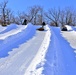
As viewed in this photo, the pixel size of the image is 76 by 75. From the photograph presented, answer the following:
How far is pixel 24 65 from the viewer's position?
234 inches

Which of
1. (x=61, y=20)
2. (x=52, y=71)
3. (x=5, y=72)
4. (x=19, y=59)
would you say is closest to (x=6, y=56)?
(x=19, y=59)

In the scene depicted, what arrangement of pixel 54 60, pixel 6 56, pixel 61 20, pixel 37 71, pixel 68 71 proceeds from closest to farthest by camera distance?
1. pixel 37 71
2. pixel 68 71
3. pixel 54 60
4. pixel 6 56
5. pixel 61 20

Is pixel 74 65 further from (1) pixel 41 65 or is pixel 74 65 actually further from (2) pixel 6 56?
(2) pixel 6 56

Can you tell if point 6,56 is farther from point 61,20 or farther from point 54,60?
point 61,20

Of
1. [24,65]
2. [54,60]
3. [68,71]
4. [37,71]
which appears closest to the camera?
[37,71]

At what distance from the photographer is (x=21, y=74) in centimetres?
518

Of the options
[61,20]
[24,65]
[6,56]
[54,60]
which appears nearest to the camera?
[24,65]

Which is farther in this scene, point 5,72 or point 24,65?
point 24,65

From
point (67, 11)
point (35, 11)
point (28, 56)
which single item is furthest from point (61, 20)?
point (28, 56)

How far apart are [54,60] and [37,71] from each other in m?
1.47

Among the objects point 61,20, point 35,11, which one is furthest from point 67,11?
point 35,11

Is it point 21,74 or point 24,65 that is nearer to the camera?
point 21,74

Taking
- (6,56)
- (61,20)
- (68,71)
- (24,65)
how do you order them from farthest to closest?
1. (61,20)
2. (6,56)
3. (24,65)
4. (68,71)

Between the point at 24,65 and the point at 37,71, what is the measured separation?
870 millimetres
